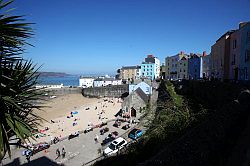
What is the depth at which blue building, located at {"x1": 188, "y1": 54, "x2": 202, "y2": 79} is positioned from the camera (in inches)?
2057

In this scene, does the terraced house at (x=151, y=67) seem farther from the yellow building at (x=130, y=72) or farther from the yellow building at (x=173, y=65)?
the yellow building at (x=173, y=65)

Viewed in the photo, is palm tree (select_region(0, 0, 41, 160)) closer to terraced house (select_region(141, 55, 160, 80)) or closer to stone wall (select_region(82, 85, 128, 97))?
stone wall (select_region(82, 85, 128, 97))

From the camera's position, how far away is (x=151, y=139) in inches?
280

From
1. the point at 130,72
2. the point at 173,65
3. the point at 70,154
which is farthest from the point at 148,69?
the point at 70,154

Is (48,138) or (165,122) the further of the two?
(48,138)

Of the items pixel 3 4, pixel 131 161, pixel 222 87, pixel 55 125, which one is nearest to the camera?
pixel 3 4

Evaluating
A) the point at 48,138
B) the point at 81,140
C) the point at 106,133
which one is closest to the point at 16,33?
the point at 81,140

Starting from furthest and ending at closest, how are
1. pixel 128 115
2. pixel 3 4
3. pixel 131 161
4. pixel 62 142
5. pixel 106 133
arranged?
pixel 128 115 < pixel 106 133 < pixel 62 142 < pixel 131 161 < pixel 3 4

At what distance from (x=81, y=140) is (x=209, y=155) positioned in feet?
57.2

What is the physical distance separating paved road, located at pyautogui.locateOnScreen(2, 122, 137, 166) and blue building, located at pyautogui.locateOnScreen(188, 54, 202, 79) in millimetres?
41701

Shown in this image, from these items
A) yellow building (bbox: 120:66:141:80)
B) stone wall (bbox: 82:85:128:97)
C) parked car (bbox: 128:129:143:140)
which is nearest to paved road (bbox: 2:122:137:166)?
parked car (bbox: 128:129:143:140)

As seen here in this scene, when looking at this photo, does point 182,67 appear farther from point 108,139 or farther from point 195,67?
point 108,139

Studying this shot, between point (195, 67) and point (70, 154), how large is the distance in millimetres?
47749

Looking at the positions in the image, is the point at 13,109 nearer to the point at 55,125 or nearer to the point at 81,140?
the point at 81,140
